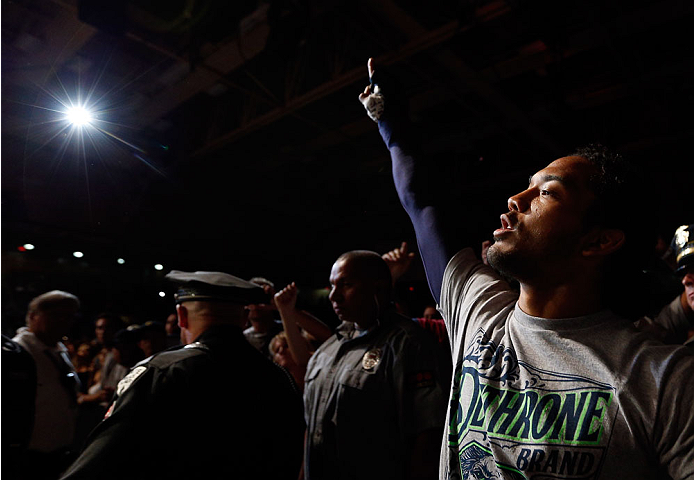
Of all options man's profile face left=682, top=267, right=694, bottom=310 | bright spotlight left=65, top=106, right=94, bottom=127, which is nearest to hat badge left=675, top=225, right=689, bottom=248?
man's profile face left=682, top=267, right=694, bottom=310

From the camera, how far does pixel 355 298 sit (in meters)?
2.26

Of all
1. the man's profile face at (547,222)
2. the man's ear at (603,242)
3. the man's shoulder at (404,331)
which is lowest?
the man's shoulder at (404,331)

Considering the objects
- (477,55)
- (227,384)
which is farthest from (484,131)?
(227,384)

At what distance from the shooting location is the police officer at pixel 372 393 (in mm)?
1908

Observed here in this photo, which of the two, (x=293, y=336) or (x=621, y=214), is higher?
(x=621, y=214)

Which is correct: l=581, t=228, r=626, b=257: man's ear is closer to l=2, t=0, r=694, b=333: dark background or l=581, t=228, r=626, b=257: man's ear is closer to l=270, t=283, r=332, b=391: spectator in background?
l=270, t=283, r=332, b=391: spectator in background

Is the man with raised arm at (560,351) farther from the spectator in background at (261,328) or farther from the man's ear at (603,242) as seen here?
the spectator in background at (261,328)

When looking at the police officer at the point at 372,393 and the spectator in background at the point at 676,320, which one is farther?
the spectator in background at the point at 676,320

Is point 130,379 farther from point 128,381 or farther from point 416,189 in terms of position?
point 416,189

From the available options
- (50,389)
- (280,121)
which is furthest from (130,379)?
(280,121)

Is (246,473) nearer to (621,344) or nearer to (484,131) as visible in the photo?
(621,344)

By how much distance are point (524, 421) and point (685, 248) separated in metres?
1.62

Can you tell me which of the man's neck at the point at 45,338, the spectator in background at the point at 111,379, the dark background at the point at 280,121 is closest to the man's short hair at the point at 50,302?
the man's neck at the point at 45,338

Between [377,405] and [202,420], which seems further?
[377,405]
